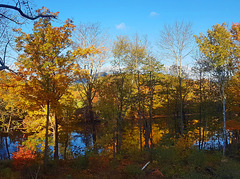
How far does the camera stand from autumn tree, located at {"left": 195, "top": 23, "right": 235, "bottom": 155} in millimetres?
14438

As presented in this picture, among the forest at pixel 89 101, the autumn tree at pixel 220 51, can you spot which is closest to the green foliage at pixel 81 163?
the forest at pixel 89 101

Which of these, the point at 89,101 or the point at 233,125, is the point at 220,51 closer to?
the point at 233,125

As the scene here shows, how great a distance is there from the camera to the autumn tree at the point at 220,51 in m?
14.4

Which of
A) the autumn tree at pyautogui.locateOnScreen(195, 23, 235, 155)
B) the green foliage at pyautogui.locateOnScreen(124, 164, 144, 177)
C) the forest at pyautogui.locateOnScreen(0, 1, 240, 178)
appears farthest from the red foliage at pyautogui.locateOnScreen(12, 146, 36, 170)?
the autumn tree at pyautogui.locateOnScreen(195, 23, 235, 155)

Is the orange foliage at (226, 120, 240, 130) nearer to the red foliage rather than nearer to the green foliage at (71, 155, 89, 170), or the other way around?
the green foliage at (71, 155, 89, 170)

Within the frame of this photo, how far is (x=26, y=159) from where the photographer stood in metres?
9.16

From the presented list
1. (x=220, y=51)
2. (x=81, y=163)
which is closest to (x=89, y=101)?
(x=81, y=163)

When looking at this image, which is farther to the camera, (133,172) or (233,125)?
(233,125)

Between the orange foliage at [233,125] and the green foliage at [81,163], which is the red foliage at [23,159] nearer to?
the green foliage at [81,163]

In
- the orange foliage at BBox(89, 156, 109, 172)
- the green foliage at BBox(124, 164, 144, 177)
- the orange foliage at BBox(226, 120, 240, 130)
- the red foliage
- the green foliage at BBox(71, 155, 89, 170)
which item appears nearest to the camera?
the red foliage

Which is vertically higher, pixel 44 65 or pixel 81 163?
pixel 44 65

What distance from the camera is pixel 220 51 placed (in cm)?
1451

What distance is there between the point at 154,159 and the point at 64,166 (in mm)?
6155

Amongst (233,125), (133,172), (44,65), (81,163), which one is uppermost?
(44,65)
